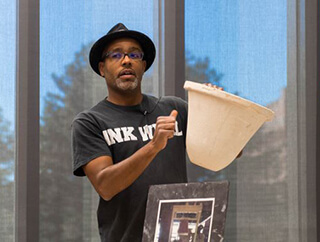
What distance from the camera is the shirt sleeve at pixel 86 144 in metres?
1.92

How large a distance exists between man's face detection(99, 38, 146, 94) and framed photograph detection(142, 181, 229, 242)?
508 millimetres

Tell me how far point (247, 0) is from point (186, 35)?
15.3 inches

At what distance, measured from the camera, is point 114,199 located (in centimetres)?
192

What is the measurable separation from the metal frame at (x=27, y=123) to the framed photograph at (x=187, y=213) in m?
1.53

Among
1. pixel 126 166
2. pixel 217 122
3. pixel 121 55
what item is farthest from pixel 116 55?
pixel 217 122

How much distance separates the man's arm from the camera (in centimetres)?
171

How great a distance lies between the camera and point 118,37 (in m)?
2.06

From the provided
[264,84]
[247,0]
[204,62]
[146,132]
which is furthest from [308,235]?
[146,132]

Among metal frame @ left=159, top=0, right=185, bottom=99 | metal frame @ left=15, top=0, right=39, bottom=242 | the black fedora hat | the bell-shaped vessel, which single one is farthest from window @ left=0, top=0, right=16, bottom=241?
the bell-shaped vessel

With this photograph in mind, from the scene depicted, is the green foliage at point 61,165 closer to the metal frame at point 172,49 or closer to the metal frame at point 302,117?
the metal frame at point 172,49

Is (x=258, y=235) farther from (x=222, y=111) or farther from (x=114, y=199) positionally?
(x=222, y=111)

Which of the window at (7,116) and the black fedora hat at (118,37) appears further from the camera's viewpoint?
the window at (7,116)

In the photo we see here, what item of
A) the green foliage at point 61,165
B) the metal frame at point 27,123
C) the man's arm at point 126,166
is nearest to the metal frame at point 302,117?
the green foliage at point 61,165

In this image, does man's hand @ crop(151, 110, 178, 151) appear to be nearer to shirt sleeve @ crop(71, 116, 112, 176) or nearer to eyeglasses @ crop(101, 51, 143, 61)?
shirt sleeve @ crop(71, 116, 112, 176)
